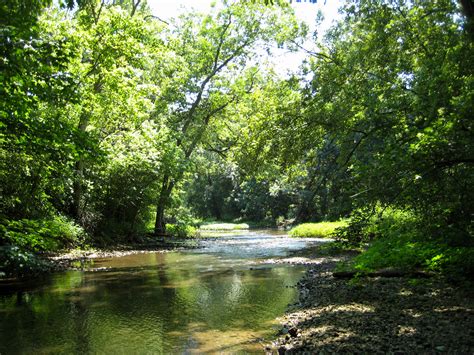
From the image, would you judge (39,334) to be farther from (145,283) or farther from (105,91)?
(105,91)

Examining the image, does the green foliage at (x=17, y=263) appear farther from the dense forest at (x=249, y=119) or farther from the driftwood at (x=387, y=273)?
the driftwood at (x=387, y=273)

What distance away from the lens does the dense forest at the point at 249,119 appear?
5883 mm

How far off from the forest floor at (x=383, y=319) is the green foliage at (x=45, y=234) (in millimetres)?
5242

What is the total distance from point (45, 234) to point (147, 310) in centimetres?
574

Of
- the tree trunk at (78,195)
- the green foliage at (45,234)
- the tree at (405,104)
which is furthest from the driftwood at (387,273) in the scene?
the tree trunk at (78,195)

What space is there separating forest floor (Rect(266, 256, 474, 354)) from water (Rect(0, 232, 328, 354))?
612mm

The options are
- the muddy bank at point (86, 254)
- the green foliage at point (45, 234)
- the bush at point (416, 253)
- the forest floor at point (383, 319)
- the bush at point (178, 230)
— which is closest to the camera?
the forest floor at point (383, 319)

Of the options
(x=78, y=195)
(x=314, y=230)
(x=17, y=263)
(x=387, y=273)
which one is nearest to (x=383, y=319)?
(x=387, y=273)

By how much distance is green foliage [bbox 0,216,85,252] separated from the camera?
753 centimetres

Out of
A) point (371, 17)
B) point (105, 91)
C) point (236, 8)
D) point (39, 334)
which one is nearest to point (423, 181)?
point (371, 17)

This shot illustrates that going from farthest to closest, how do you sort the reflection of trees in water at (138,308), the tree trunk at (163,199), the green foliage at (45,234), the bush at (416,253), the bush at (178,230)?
1. the bush at (178,230)
2. the tree trunk at (163,199)
3. the green foliage at (45,234)
4. the bush at (416,253)
5. the reflection of trees in water at (138,308)

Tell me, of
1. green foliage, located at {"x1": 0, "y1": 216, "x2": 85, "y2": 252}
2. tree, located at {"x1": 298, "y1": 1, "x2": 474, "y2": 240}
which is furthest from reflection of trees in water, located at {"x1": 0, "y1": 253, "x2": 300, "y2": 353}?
tree, located at {"x1": 298, "y1": 1, "x2": 474, "y2": 240}

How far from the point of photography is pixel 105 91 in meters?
17.2

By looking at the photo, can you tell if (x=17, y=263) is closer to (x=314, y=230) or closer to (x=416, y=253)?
(x=416, y=253)
